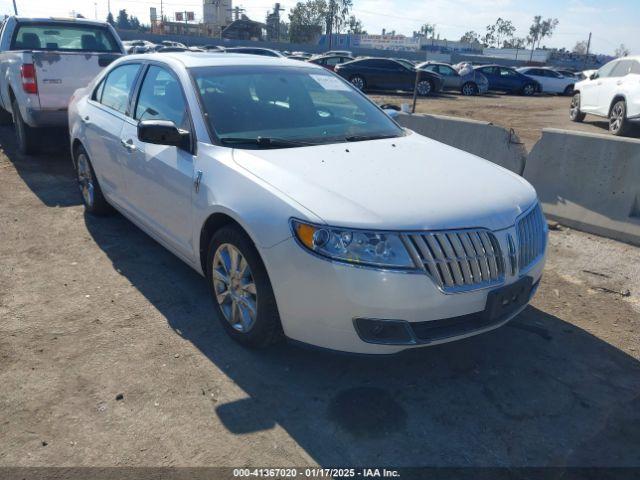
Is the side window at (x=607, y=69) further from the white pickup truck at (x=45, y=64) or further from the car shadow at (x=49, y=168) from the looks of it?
the car shadow at (x=49, y=168)

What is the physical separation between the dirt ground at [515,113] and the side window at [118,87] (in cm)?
858

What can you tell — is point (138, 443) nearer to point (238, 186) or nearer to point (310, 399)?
point (310, 399)

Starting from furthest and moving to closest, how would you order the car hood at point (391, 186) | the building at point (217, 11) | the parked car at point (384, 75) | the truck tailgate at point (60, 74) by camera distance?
the building at point (217, 11)
the parked car at point (384, 75)
the truck tailgate at point (60, 74)
the car hood at point (391, 186)

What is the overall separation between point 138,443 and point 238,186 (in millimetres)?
1431

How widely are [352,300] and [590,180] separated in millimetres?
3979

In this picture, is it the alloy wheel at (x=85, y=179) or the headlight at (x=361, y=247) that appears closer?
the headlight at (x=361, y=247)

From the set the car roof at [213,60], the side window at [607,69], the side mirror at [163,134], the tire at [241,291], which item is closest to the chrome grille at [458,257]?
the tire at [241,291]

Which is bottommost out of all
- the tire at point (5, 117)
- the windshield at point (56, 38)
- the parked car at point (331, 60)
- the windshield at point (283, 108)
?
the tire at point (5, 117)

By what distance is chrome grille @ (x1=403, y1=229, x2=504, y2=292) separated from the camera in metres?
2.62

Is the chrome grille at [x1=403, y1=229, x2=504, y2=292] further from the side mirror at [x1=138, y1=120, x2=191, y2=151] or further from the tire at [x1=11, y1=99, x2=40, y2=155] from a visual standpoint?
the tire at [x1=11, y1=99, x2=40, y2=155]

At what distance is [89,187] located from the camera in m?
5.42

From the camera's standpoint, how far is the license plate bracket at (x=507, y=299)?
9.13 ft

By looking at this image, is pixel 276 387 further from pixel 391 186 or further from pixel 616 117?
pixel 616 117

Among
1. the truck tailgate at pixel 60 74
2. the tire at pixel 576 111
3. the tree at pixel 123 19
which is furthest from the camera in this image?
the tree at pixel 123 19
